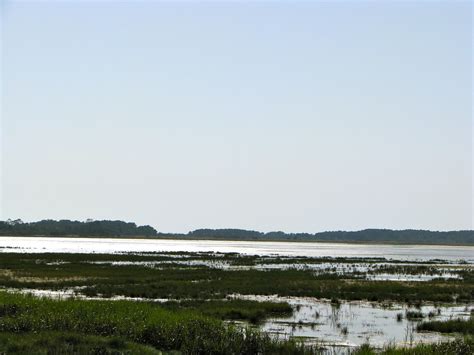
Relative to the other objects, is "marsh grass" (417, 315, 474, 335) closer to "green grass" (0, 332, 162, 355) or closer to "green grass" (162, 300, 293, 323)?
"green grass" (162, 300, 293, 323)

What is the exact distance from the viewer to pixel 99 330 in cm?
2147

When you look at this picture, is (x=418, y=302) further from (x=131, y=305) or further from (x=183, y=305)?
(x=131, y=305)

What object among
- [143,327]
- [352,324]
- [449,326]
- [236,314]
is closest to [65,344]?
[143,327]

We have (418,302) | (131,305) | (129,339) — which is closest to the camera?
(129,339)

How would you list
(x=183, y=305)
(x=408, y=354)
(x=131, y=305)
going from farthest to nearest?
(x=183, y=305)
(x=131, y=305)
(x=408, y=354)

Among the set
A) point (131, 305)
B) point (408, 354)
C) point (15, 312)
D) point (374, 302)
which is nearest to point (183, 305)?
point (131, 305)

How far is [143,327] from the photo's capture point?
843 inches

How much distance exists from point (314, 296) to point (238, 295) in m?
4.90

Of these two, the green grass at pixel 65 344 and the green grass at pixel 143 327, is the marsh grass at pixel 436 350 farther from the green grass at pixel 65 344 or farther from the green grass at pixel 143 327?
the green grass at pixel 65 344

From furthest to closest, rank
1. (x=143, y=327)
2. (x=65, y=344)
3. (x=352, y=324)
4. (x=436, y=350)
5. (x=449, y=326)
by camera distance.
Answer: (x=352, y=324), (x=449, y=326), (x=143, y=327), (x=65, y=344), (x=436, y=350)

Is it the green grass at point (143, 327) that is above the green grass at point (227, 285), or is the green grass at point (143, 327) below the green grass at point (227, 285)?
above

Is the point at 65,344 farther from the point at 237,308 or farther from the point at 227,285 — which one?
the point at 227,285

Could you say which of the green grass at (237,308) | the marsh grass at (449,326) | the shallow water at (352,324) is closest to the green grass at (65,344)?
the shallow water at (352,324)

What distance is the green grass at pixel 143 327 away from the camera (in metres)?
19.7
